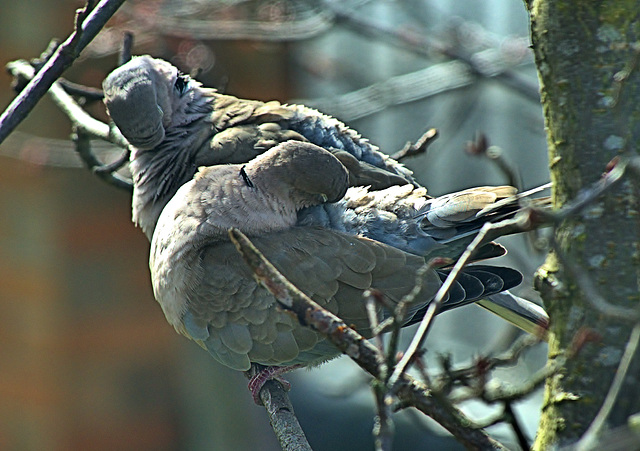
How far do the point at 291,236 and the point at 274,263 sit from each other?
0.41ft

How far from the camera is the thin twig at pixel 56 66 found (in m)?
1.52

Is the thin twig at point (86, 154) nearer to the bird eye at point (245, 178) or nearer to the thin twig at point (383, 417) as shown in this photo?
the bird eye at point (245, 178)

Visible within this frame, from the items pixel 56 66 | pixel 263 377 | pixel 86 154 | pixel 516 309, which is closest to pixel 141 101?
pixel 86 154

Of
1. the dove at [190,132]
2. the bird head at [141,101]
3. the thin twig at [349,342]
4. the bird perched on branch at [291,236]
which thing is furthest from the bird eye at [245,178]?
the thin twig at [349,342]

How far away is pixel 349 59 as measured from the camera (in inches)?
225

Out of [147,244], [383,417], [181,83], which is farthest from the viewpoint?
[147,244]

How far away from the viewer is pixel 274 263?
2041 mm

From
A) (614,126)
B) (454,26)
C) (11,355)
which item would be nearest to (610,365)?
(614,126)

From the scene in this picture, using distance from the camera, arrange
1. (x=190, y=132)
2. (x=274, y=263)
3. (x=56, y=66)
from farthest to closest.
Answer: (x=190, y=132) < (x=274, y=263) < (x=56, y=66)

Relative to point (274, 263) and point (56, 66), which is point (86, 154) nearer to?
point (274, 263)

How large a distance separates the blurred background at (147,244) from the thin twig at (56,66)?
205cm

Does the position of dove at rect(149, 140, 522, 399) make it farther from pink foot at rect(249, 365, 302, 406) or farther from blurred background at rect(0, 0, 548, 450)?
blurred background at rect(0, 0, 548, 450)

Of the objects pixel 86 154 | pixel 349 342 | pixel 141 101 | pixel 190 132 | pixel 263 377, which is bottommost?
pixel 263 377

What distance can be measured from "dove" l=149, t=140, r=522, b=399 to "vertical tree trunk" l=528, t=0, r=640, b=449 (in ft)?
2.39
